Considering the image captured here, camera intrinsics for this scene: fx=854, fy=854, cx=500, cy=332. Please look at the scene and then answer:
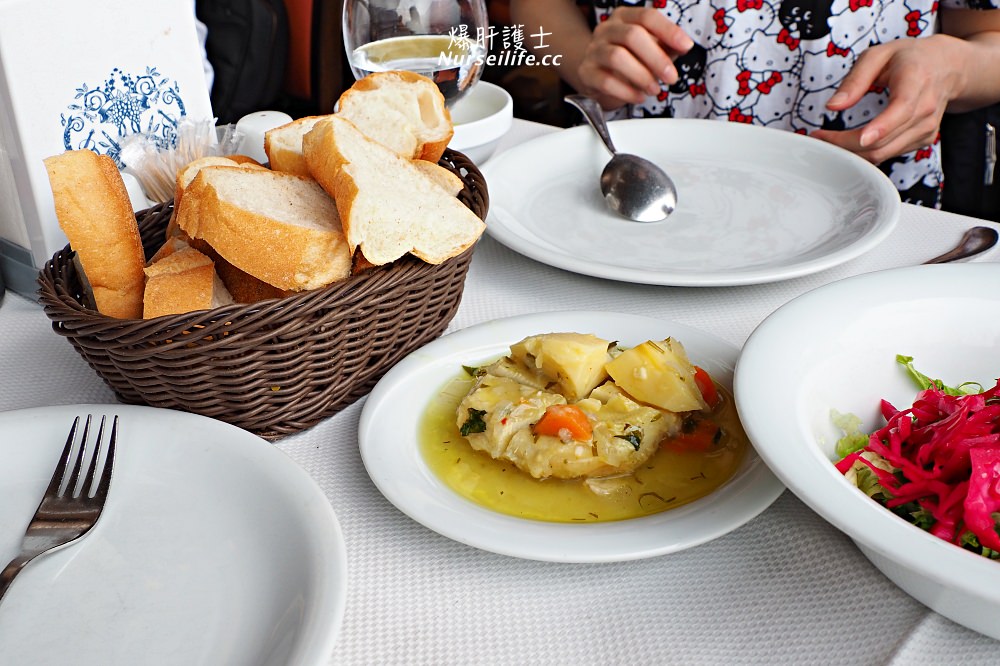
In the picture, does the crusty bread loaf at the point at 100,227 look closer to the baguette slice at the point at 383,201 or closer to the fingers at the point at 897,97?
the baguette slice at the point at 383,201

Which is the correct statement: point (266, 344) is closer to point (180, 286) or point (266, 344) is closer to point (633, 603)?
point (180, 286)

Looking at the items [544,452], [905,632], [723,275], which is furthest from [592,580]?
[723,275]

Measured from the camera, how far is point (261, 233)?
2.56 feet

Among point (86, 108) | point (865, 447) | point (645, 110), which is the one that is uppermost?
point (86, 108)

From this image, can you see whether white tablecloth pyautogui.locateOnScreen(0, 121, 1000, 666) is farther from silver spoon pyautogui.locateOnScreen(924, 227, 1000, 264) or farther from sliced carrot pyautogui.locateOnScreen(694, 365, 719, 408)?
silver spoon pyautogui.locateOnScreen(924, 227, 1000, 264)

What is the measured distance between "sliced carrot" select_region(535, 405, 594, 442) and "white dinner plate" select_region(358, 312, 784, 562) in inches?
3.1

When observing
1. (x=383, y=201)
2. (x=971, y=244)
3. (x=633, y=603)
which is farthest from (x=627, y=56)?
(x=633, y=603)

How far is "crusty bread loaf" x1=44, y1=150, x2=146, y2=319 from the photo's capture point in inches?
30.3

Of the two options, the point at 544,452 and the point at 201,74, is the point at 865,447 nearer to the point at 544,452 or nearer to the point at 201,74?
the point at 544,452

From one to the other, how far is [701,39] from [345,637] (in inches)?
64.7

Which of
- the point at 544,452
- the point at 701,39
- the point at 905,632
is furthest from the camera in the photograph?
the point at 701,39

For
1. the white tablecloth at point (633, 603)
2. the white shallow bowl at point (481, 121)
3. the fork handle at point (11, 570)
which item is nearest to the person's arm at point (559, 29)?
the white shallow bowl at point (481, 121)

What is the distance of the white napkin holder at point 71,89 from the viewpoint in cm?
90

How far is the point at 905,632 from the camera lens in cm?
60
